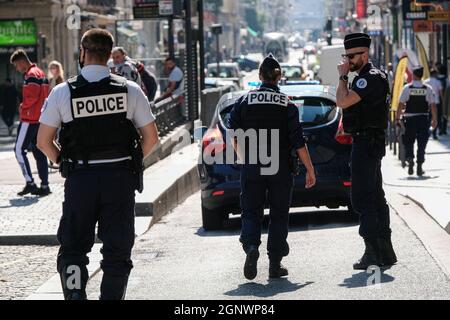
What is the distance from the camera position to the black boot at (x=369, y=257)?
1055 centimetres

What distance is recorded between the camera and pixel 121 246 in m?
8.05

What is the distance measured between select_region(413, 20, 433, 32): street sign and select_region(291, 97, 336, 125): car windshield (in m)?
26.4

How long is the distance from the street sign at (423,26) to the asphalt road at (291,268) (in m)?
26.4

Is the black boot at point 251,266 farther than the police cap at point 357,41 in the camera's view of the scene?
No

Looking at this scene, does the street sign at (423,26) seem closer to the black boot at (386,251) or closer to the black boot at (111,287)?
the black boot at (386,251)

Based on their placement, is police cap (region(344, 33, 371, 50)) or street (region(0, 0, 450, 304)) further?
police cap (region(344, 33, 371, 50))

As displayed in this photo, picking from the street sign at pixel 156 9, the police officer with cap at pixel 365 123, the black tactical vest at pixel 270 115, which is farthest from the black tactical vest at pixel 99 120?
the street sign at pixel 156 9

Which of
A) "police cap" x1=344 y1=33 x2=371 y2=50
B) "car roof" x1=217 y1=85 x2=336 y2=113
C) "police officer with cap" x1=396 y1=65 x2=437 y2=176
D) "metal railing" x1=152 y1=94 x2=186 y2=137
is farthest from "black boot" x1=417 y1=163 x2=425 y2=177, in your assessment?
"police cap" x1=344 y1=33 x2=371 y2=50

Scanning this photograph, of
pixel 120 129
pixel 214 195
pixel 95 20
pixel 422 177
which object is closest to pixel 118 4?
pixel 95 20

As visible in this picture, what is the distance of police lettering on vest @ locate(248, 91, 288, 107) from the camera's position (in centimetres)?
1048

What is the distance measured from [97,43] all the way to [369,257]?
135 inches

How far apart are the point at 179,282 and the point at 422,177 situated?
11.7m

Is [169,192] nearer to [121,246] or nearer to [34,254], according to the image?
[34,254]

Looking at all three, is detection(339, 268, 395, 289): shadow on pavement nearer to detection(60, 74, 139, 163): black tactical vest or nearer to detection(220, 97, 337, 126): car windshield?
detection(60, 74, 139, 163): black tactical vest
